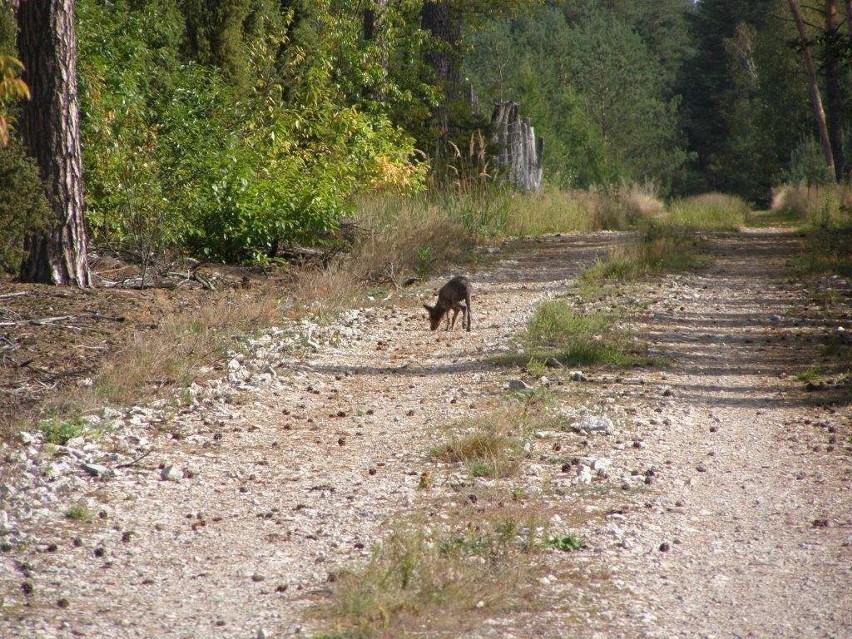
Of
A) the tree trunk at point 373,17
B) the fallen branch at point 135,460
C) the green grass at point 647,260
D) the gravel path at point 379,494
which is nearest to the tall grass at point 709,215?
the green grass at point 647,260

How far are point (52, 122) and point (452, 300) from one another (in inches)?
181

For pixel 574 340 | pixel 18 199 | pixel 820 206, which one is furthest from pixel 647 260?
pixel 820 206

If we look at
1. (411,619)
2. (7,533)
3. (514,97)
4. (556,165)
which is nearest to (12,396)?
(7,533)

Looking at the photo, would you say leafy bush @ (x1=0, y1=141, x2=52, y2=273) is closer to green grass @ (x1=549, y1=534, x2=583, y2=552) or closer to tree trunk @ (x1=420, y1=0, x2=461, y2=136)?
green grass @ (x1=549, y1=534, x2=583, y2=552)

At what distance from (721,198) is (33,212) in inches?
1027

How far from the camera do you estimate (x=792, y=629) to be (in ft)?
14.1

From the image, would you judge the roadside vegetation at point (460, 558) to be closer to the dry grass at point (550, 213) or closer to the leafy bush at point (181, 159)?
the leafy bush at point (181, 159)

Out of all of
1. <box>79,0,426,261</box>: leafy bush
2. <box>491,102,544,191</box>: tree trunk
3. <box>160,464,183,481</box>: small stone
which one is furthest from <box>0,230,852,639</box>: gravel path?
<box>491,102,544,191</box>: tree trunk

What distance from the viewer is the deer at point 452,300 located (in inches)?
433

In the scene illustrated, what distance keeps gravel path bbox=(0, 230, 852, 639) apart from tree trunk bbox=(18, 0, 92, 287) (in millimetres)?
2633

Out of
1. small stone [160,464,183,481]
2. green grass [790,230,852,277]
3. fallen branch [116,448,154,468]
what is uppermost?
green grass [790,230,852,277]

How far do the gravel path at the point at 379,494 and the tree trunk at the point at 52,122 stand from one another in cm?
263

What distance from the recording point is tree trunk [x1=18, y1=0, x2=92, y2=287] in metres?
10.5

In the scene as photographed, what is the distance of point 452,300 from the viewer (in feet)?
36.3
